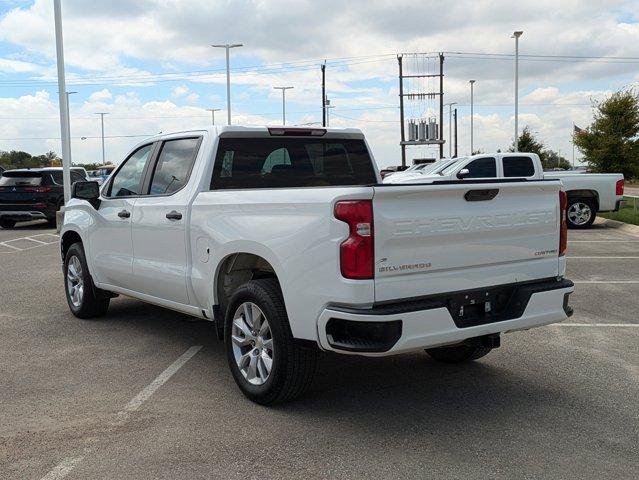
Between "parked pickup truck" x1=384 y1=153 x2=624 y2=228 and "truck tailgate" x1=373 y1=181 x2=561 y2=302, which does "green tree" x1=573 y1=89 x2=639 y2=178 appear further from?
"truck tailgate" x1=373 y1=181 x2=561 y2=302

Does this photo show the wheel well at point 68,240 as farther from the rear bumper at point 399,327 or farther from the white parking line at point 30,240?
the white parking line at point 30,240

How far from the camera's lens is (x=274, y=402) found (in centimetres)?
456

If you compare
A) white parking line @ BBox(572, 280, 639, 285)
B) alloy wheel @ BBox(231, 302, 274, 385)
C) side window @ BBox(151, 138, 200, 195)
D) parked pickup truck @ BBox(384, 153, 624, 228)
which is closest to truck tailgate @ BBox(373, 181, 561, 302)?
alloy wheel @ BBox(231, 302, 274, 385)

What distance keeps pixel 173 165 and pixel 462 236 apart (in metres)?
2.76

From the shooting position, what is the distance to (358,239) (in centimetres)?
387

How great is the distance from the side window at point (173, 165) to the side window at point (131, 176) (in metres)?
0.28

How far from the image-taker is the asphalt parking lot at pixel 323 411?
3.73 meters

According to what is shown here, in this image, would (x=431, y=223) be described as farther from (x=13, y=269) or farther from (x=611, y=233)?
(x=611, y=233)

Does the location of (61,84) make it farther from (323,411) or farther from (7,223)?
(323,411)

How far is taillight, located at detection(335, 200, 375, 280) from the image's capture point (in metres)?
3.86

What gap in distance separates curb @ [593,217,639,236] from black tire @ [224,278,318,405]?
13964 mm

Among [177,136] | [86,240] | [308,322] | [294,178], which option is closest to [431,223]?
[308,322]

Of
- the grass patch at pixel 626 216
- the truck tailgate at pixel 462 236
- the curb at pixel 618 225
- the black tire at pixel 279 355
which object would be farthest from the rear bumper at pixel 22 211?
the truck tailgate at pixel 462 236

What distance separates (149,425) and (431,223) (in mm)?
2162
